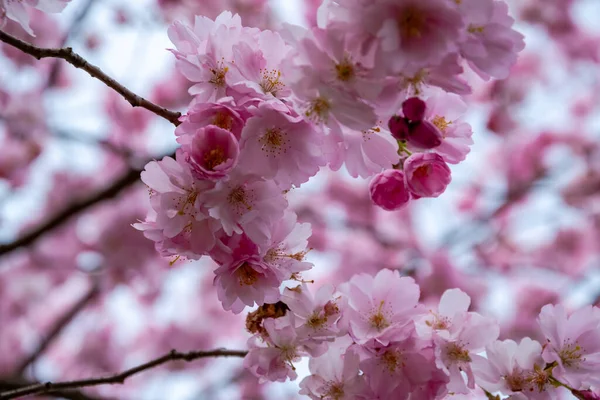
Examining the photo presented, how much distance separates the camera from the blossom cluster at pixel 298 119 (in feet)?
2.68

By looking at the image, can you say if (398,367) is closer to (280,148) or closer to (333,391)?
(333,391)

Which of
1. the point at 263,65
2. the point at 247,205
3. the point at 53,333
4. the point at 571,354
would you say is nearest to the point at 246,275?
the point at 247,205

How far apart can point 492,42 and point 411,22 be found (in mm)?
149

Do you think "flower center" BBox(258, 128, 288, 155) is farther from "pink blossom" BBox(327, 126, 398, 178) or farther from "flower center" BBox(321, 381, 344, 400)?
"flower center" BBox(321, 381, 344, 400)

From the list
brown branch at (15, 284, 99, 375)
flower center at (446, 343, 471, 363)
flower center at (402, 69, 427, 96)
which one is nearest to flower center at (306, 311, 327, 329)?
flower center at (446, 343, 471, 363)

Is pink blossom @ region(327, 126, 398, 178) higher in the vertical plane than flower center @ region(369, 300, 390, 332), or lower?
higher

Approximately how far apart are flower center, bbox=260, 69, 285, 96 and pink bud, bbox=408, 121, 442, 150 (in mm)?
226

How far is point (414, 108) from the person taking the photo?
89cm

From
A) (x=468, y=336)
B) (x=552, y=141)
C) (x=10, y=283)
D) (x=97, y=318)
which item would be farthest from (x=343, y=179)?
(x=468, y=336)

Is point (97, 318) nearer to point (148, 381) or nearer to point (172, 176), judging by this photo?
point (148, 381)

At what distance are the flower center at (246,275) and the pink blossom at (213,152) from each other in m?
0.20

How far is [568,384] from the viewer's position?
3.40 feet

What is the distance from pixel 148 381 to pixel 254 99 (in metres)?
5.50

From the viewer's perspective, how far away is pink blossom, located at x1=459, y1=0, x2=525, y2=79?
0.83 meters
